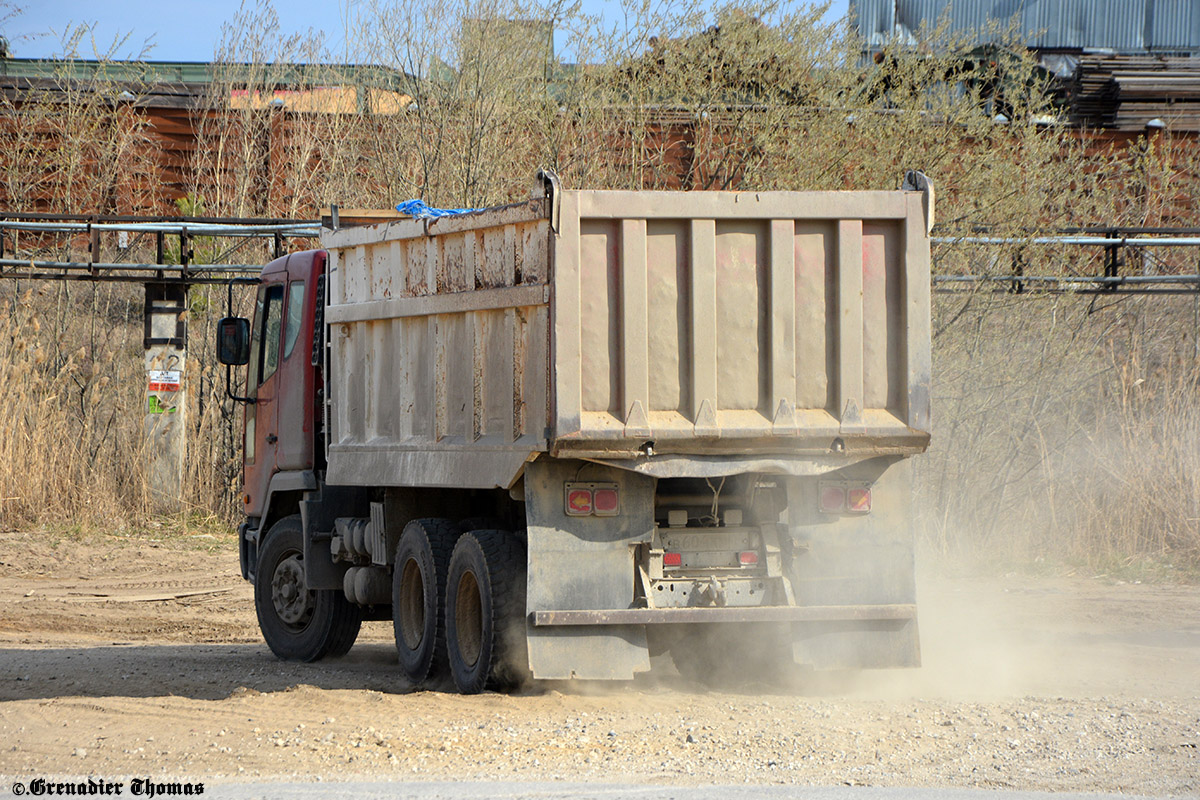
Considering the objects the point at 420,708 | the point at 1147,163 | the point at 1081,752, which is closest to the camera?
the point at 1081,752

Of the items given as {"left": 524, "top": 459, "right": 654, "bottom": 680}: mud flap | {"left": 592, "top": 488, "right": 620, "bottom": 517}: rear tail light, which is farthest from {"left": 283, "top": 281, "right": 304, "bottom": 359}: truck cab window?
{"left": 592, "top": 488, "right": 620, "bottom": 517}: rear tail light

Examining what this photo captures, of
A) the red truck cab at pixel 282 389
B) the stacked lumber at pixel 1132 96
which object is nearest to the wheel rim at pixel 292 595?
the red truck cab at pixel 282 389

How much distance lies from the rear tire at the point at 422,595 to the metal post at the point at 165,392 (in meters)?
10.00

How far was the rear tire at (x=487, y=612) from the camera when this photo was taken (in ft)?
24.7

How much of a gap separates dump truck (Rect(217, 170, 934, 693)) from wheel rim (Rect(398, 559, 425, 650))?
0.51 m

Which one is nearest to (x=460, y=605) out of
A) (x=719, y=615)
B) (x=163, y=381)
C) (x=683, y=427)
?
(x=719, y=615)

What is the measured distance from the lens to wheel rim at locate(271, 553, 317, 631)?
10.1 m

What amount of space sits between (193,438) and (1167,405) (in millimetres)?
11829

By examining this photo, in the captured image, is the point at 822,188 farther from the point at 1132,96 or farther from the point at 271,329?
the point at 1132,96

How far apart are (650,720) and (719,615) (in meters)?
0.73

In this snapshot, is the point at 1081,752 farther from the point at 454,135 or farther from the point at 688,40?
the point at 454,135

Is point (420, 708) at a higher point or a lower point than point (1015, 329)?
lower

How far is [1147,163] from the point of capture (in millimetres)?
20125

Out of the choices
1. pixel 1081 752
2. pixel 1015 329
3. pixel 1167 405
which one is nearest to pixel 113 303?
pixel 1015 329
